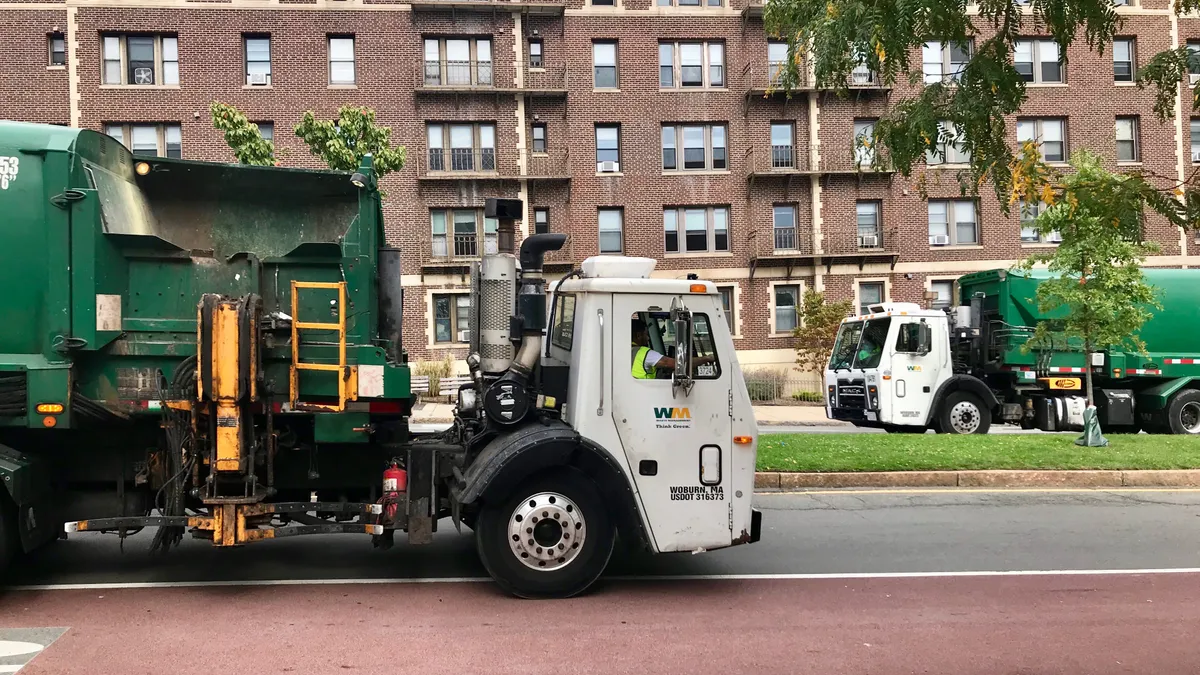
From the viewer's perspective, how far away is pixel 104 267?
5.78 m

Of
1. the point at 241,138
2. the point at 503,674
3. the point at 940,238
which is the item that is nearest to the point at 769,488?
the point at 503,674

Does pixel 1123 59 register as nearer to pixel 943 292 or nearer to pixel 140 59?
pixel 943 292

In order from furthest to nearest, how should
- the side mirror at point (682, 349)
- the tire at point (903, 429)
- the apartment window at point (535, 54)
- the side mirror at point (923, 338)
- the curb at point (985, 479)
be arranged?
→ 1. the apartment window at point (535, 54)
2. the tire at point (903, 429)
3. the side mirror at point (923, 338)
4. the curb at point (985, 479)
5. the side mirror at point (682, 349)

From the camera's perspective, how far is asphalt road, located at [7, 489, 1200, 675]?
4875 millimetres

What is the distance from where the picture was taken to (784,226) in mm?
30688

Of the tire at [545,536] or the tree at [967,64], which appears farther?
the tire at [545,536]

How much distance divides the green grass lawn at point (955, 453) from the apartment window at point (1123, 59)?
73.9 ft

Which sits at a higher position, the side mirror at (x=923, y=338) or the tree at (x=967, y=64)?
the tree at (x=967, y=64)

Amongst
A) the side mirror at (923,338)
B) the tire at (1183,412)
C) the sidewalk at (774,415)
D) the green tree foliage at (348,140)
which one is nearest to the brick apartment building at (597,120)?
the sidewalk at (774,415)

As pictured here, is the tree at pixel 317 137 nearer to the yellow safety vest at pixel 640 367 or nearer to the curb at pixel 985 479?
the curb at pixel 985 479

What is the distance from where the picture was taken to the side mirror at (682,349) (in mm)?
5785

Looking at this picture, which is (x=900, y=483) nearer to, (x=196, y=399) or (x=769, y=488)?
(x=769, y=488)

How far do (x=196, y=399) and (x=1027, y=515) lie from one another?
840 centimetres

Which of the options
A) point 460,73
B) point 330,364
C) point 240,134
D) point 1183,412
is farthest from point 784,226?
point 330,364
